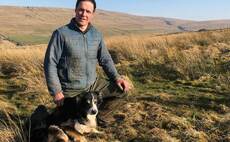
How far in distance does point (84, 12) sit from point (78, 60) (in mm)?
585

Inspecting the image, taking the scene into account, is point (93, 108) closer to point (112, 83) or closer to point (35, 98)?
point (112, 83)

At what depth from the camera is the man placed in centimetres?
515

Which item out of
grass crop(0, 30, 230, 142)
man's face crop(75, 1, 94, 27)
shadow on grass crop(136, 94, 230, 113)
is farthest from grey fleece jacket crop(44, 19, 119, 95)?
shadow on grass crop(136, 94, 230, 113)

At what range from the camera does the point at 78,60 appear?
17.8 ft

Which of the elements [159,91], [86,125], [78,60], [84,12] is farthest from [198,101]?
[84,12]

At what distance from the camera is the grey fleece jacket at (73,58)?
514 centimetres

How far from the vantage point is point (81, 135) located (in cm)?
523

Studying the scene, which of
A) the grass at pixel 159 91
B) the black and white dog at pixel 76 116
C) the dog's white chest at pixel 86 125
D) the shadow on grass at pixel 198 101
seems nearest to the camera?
the black and white dog at pixel 76 116

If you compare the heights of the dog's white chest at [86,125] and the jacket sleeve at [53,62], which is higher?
the jacket sleeve at [53,62]

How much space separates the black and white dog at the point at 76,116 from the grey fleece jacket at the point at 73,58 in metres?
0.23

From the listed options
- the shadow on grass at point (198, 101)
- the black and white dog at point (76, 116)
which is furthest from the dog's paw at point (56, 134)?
the shadow on grass at point (198, 101)

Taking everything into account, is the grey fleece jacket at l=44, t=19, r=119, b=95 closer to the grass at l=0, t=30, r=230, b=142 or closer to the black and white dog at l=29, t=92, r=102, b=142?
the black and white dog at l=29, t=92, r=102, b=142

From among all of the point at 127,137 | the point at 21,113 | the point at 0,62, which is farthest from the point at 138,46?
the point at 127,137

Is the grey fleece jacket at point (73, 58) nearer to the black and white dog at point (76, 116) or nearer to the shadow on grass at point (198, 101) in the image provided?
the black and white dog at point (76, 116)
